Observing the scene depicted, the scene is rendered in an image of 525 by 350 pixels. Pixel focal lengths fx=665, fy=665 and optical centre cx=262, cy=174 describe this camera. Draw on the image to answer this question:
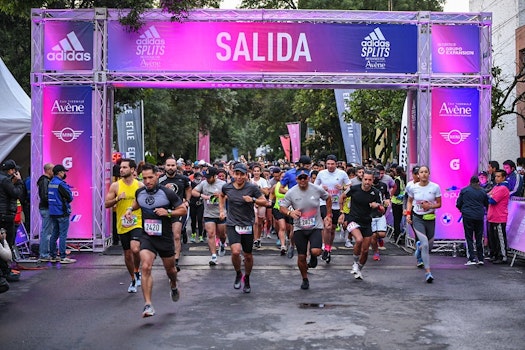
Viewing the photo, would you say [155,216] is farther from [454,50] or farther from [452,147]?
[454,50]

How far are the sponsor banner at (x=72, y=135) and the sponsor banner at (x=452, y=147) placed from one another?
798 centimetres

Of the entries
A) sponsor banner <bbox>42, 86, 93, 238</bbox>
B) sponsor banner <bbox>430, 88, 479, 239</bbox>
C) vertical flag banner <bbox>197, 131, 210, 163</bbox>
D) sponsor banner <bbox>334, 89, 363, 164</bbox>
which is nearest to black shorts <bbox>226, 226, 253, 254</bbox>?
sponsor banner <bbox>42, 86, 93, 238</bbox>

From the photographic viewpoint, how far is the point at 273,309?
29.4ft

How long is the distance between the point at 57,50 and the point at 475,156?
A: 9947mm

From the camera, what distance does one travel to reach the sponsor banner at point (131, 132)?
23.5 m

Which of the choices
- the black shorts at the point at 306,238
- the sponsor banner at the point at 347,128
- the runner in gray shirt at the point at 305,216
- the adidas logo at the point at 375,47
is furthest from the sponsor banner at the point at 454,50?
the sponsor banner at the point at 347,128

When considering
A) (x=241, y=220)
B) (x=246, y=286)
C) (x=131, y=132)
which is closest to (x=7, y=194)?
(x=241, y=220)

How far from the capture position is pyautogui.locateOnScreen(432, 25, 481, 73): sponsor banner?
15523 mm

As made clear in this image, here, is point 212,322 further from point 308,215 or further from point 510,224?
point 510,224

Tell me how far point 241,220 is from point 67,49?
7.23 metres

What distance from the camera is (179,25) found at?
15.3 m

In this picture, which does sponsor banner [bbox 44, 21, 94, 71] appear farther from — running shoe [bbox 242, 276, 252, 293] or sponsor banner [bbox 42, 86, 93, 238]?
running shoe [bbox 242, 276, 252, 293]

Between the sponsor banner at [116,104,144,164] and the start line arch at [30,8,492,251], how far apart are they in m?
7.86

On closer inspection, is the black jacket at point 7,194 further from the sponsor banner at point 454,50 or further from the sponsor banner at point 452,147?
the sponsor banner at point 454,50
